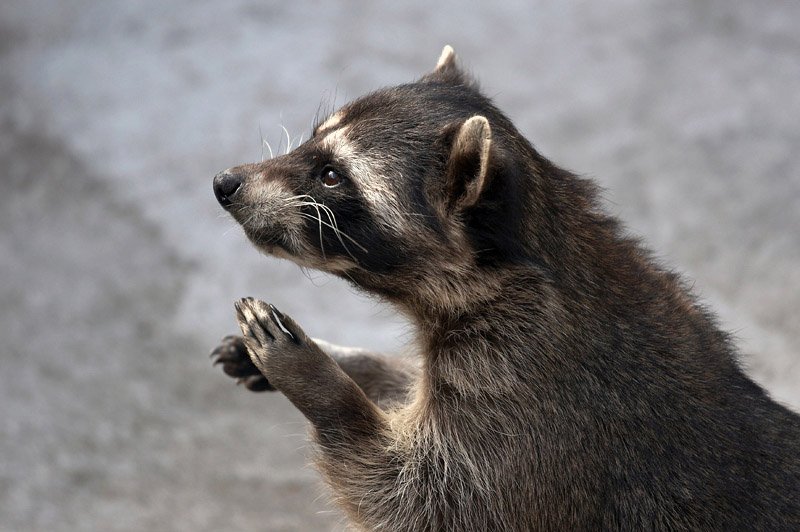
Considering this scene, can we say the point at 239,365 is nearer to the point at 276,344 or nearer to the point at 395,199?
the point at 276,344

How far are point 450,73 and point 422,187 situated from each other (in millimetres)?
981

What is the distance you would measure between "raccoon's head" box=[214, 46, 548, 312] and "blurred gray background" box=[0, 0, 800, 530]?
89.9 inches

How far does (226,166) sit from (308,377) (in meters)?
5.84

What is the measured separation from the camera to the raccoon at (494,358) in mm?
4543

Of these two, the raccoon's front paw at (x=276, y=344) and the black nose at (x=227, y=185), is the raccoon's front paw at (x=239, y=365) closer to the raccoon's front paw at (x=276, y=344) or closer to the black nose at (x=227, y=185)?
the raccoon's front paw at (x=276, y=344)

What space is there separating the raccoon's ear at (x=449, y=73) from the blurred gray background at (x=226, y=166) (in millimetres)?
2057

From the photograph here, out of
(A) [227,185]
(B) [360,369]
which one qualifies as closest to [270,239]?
(A) [227,185]

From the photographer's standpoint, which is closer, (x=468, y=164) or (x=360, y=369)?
(x=468, y=164)

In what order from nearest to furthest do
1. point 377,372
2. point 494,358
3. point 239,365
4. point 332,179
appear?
point 494,358 → point 332,179 → point 239,365 → point 377,372

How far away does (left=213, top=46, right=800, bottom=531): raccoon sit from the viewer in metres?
4.54

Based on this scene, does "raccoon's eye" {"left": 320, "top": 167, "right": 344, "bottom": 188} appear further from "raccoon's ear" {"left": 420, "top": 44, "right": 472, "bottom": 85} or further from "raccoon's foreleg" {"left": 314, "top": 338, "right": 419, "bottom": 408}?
"raccoon's foreleg" {"left": 314, "top": 338, "right": 419, "bottom": 408}

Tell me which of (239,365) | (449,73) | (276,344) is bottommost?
(276,344)

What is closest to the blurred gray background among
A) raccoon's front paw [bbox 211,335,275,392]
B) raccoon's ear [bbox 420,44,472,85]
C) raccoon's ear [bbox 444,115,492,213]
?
raccoon's front paw [bbox 211,335,275,392]

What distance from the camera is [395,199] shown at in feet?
15.3
